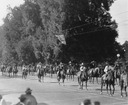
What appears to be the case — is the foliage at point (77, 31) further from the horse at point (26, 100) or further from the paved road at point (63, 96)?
the horse at point (26, 100)

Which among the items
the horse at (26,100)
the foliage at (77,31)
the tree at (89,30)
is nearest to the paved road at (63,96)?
the horse at (26,100)

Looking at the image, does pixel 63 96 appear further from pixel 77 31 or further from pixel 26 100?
pixel 77 31

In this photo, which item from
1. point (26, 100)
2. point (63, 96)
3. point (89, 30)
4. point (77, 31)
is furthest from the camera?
point (89, 30)

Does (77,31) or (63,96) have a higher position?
(77,31)

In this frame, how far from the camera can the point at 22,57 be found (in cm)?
6556

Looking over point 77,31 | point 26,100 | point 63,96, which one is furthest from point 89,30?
point 26,100

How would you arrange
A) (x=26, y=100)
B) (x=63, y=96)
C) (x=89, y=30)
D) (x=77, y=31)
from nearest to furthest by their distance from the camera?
(x=26, y=100) < (x=63, y=96) < (x=77, y=31) < (x=89, y=30)

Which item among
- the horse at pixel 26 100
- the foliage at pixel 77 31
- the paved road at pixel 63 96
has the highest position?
the foliage at pixel 77 31

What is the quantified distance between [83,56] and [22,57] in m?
22.3

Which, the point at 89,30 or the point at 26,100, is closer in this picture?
the point at 26,100

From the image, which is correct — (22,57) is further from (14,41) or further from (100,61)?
(100,61)

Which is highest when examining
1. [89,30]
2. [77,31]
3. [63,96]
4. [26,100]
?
[89,30]

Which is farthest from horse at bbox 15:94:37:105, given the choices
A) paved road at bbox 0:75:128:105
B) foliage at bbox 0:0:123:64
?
foliage at bbox 0:0:123:64

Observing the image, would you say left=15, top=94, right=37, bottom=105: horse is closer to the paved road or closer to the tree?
the paved road
